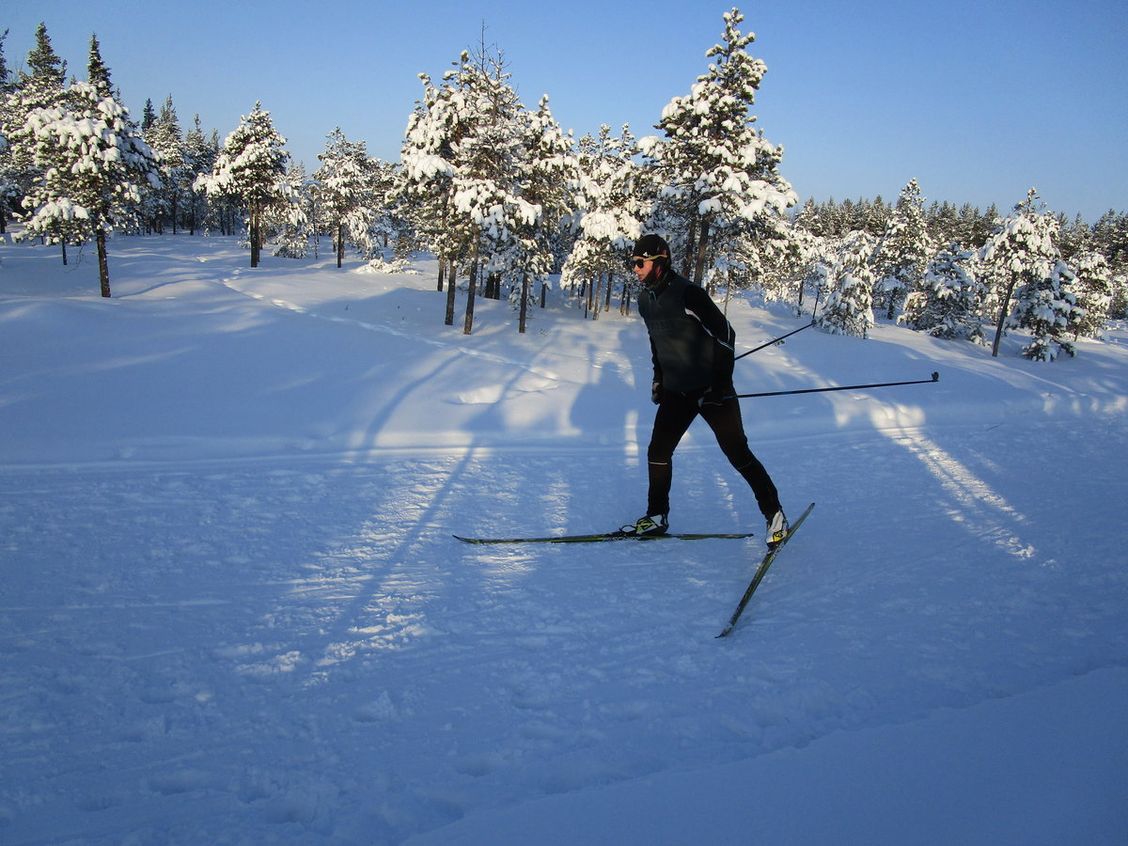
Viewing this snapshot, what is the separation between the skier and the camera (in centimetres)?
465

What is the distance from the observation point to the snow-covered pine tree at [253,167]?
40.8 metres

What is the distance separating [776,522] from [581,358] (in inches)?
624

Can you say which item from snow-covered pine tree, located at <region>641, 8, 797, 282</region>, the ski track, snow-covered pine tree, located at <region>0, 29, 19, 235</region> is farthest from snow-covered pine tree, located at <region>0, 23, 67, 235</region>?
the ski track

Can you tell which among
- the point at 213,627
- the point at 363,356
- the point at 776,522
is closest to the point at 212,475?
the point at 213,627

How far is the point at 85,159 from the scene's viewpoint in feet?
80.3

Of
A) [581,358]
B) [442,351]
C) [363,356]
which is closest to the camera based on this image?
[363,356]

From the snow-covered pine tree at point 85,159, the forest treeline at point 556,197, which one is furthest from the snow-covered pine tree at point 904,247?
the snow-covered pine tree at point 85,159

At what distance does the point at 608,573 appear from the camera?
14.4 ft

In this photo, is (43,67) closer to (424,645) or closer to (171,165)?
(171,165)

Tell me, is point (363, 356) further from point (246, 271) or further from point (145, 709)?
point (246, 271)

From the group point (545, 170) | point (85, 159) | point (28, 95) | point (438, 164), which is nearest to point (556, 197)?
point (545, 170)

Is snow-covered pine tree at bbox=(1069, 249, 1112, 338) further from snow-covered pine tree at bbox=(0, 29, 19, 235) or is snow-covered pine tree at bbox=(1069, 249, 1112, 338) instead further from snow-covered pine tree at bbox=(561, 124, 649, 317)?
snow-covered pine tree at bbox=(0, 29, 19, 235)

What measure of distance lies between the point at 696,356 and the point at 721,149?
20.2m

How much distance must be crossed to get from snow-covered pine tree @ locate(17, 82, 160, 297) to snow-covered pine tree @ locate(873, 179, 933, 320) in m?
53.7
